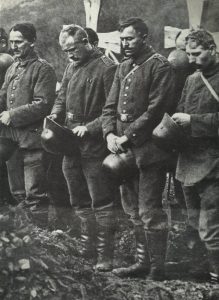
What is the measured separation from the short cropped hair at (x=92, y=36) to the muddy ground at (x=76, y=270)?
1506 mm

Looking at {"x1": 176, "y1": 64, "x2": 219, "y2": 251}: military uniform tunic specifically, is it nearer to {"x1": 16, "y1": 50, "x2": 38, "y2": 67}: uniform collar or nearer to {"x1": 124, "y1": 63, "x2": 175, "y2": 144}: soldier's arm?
{"x1": 124, "y1": 63, "x2": 175, "y2": 144}: soldier's arm

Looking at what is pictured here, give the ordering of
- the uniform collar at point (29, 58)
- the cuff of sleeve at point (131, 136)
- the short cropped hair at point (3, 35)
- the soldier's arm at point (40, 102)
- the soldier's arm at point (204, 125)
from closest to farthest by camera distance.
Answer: the soldier's arm at point (204, 125) → the cuff of sleeve at point (131, 136) → the soldier's arm at point (40, 102) → the uniform collar at point (29, 58) → the short cropped hair at point (3, 35)

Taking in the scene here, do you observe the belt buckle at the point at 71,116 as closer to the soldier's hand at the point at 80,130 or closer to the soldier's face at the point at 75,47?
the soldier's hand at the point at 80,130

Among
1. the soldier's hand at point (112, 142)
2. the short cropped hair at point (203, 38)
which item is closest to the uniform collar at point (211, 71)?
the short cropped hair at point (203, 38)

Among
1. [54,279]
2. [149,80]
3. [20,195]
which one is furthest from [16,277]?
[149,80]

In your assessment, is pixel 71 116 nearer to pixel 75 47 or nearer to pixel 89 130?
pixel 89 130

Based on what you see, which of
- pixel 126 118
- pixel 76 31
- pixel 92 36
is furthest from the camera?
pixel 92 36

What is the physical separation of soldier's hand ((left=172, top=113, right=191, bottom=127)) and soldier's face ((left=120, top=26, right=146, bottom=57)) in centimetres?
60

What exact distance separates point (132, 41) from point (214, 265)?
1.75 m

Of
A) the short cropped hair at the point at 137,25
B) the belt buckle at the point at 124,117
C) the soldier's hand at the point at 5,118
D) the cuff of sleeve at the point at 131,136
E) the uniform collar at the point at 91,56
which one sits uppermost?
the short cropped hair at the point at 137,25

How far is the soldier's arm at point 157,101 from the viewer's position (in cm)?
374

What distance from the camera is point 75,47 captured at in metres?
4.14

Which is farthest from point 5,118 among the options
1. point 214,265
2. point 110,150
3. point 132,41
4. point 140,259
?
point 214,265

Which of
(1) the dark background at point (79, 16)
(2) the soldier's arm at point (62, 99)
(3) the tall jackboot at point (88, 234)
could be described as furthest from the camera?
(2) the soldier's arm at point (62, 99)
